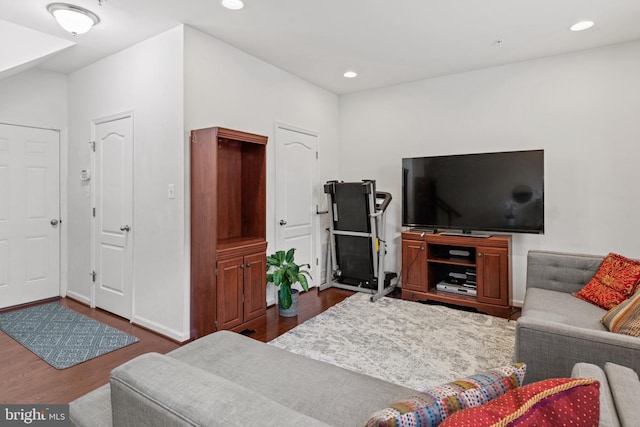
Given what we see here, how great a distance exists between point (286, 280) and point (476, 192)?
2276 millimetres

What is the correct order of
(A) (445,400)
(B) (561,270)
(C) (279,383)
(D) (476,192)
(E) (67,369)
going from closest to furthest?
(A) (445,400) → (C) (279,383) → (E) (67,369) → (B) (561,270) → (D) (476,192)

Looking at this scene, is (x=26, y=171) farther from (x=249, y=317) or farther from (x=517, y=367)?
(x=517, y=367)

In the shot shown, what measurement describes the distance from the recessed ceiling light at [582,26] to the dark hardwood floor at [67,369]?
3643mm

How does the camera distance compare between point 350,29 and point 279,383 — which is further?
point 350,29

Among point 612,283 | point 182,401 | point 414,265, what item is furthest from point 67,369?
point 612,283

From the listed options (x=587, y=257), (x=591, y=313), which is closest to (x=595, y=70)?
(x=587, y=257)

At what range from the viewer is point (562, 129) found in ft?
12.0

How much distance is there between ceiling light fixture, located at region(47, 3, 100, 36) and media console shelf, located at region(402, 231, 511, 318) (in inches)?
142

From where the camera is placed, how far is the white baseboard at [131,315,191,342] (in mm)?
2977

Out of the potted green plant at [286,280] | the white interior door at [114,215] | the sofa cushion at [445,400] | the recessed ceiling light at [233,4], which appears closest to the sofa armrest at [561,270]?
the potted green plant at [286,280]

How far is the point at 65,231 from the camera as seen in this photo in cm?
419

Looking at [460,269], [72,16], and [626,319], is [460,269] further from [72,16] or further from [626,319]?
[72,16]

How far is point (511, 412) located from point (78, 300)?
15.3 ft

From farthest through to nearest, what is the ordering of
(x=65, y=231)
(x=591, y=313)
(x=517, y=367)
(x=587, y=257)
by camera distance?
(x=65, y=231)
(x=587, y=257)
(x=591, y=313)
(x=517, y=367)
